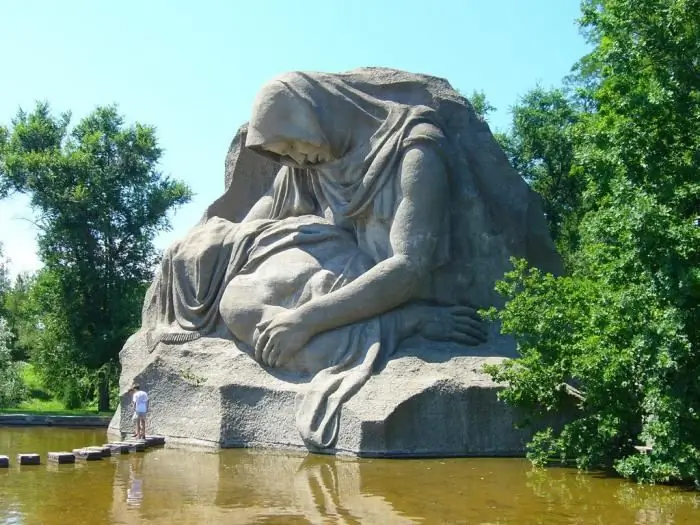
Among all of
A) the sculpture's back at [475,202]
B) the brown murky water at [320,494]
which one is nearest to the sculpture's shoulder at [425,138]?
the sculpture's back at [475,202]

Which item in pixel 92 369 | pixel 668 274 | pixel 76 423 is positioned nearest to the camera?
pixel 668 274

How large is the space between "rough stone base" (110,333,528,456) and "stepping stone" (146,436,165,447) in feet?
0.61

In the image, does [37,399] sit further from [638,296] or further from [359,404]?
[638,296]

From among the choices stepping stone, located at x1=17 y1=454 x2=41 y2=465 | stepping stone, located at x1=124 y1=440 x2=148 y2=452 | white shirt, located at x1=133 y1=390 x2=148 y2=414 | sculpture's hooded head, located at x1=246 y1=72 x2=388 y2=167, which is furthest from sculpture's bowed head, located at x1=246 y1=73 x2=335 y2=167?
stepping stone, located at x1=17 y1=454 x2=41 y2=465

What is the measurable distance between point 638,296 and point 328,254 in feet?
16.4

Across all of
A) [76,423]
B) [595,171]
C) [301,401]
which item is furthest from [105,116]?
[595,171]

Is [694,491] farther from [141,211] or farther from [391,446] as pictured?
[141,211]

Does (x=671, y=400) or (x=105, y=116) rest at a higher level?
(x=105, y=116)

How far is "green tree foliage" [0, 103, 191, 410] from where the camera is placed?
79.3ft

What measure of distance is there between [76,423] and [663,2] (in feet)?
40.8

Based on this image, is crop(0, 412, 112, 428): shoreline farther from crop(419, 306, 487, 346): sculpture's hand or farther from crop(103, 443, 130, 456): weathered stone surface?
crop(419, 306, 487, 346): sculpture's hand

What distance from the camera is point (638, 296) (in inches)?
350

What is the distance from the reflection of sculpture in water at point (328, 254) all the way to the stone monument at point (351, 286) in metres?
0.02

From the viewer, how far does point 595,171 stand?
10258 millimetres
